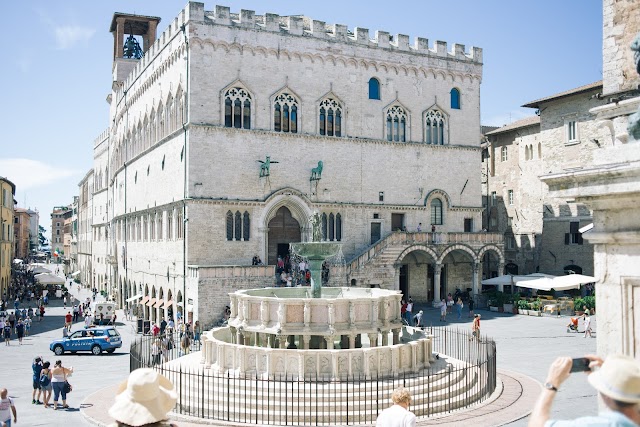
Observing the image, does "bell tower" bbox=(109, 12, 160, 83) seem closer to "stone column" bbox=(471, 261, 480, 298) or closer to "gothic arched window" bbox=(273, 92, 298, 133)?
"gothic arched window" bbox=(273, 92, 298, 133)

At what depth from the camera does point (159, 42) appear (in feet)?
135

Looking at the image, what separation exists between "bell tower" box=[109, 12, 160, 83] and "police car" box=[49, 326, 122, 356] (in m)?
33.6

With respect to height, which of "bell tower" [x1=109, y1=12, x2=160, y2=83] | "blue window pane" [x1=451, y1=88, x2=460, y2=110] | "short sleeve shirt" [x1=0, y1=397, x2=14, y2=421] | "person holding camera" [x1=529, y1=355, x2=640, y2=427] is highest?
"bell tower" [x1=109, y1=12, x2=160, y2=83]

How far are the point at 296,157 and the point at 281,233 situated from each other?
4.50m

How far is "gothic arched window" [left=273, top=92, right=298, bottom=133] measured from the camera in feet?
Result: 124

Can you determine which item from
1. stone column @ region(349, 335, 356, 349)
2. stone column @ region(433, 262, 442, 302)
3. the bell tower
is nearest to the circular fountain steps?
stone column @ region(349, 335, 356, 349)

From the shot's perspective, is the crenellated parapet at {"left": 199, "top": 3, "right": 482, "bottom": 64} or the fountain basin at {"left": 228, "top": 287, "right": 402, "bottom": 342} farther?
the crenellated parapet at {"left": 199, "top": 3, "right": 482, "bottom": 64}

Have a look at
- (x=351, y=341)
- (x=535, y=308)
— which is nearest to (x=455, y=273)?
(x=535, y=308)

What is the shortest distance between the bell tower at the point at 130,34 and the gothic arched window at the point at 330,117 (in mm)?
22892

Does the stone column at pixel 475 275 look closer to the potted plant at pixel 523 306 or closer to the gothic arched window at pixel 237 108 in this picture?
the potted plant at pixel 523 306

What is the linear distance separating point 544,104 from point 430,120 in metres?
8.43

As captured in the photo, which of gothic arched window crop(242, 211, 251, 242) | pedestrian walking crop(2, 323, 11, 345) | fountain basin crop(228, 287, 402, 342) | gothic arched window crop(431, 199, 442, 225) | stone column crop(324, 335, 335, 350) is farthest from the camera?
gothic arched window crop(431, 199, 442, 225)

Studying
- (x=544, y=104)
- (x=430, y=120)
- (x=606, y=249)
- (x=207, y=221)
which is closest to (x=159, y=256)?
(x=207, y=221)

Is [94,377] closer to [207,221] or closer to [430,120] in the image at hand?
[207,221]
